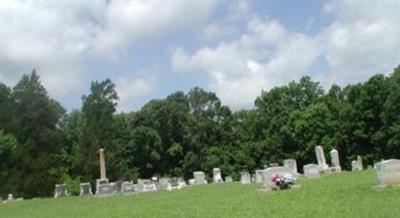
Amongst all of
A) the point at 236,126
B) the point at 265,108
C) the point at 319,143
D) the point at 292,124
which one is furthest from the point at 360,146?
the point at 236,126

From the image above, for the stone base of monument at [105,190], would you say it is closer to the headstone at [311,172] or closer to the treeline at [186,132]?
the headstone at [311,172]

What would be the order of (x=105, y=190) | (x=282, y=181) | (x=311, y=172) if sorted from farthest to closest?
(x=105, y=190)
(x=311, y=172)
(x=282, y=181)

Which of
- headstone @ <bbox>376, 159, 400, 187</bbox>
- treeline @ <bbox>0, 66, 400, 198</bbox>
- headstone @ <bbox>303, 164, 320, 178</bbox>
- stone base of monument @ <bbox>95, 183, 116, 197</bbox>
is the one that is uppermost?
treeline @ <bbox>0, 66, 400, 198</bbox>

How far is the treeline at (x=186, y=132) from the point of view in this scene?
192 ft

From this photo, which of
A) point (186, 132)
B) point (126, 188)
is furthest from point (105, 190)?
point (186, 132)

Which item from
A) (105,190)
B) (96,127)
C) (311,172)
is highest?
(96,127)

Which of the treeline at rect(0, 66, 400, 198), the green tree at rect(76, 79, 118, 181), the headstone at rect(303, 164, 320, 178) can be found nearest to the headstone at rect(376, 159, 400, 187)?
the headstone at rect(303, 164, 320, 178)

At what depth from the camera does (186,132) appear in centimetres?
7738

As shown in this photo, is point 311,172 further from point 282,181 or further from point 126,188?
point 126,188

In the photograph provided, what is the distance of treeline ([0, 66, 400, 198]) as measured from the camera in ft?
192

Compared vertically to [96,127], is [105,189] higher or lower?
lower

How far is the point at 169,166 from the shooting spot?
77.6 m

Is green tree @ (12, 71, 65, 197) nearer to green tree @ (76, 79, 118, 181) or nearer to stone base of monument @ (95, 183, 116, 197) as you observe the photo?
green tree @ (76, 79, 118, 181)

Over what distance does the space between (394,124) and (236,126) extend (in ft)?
85.5
